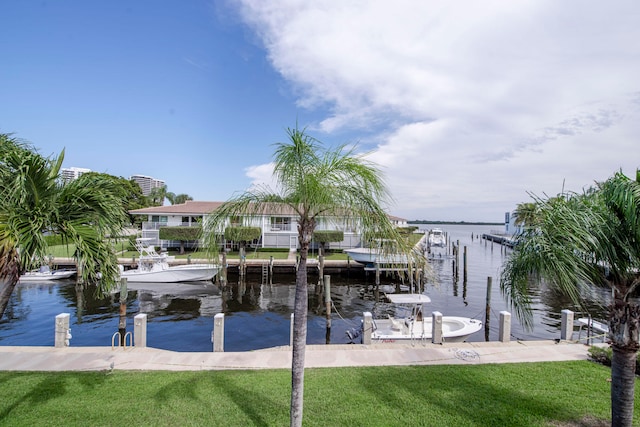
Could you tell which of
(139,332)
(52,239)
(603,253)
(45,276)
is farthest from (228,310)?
(603,253)

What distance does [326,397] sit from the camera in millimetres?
7156

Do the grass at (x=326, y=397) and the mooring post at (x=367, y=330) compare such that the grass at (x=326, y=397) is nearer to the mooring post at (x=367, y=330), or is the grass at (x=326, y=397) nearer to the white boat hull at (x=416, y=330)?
the mooring post at (x=367, y=330)

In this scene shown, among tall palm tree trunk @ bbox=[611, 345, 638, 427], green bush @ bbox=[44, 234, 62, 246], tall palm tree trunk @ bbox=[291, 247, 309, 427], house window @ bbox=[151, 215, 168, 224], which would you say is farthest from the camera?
house window @ bbox=[151, 215, 168, 224]

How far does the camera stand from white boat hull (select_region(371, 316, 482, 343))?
44.9 feet

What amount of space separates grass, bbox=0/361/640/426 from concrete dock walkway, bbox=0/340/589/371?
2.14 feet

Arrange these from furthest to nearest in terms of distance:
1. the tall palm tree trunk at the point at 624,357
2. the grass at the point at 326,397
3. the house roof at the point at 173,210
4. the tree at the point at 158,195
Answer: the tree at the point at 158,195
the house roof at the point at 173,210
the grass at the point at 326,397
the tall palm tree trunk at the point at 624,357

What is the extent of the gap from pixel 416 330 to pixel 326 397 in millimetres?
8385

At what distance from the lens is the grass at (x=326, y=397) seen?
20.6 ft

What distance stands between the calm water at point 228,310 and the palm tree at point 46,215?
11.2 metres

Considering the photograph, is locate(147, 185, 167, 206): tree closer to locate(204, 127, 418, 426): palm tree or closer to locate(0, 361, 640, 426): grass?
locate(0, 361, 640, 426): grass

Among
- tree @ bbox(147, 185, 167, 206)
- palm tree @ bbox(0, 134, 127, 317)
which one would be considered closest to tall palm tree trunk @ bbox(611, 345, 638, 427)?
palm tree @ bbox(0, 134, 127, 317)

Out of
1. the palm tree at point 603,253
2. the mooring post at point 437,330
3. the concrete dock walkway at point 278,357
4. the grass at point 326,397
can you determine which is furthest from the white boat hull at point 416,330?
the palm tree at point 603,253

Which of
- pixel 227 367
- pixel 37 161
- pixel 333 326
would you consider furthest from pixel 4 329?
pixel 37 161

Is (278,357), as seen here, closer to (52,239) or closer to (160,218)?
(52,239)
